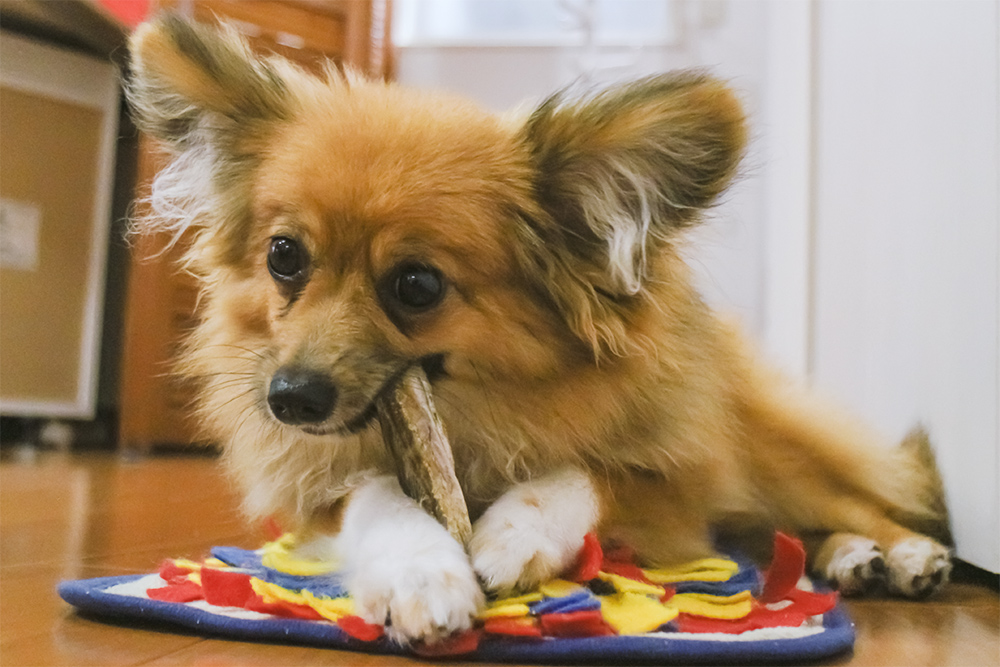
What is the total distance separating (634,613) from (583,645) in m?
0.15

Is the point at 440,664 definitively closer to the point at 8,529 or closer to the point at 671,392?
the point at 671,392

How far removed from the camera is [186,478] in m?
3.53

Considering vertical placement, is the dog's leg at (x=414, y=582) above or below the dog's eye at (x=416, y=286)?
below

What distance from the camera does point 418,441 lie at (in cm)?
138

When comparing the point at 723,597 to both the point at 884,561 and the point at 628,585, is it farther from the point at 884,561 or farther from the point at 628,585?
the point at 884,561

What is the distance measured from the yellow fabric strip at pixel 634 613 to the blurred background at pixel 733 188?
649 mm

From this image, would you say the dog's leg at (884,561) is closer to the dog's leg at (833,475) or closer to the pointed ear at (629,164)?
the dog's leg at (833,475)

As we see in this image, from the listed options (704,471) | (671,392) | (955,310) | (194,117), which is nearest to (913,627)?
(704,471)

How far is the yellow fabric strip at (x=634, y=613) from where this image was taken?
3.81ft

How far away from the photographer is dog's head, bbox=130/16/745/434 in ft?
4.53

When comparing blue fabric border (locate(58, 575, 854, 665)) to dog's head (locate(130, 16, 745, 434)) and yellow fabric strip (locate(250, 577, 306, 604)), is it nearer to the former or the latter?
yellow fabric strip (locate(250, 577, 306, 604))

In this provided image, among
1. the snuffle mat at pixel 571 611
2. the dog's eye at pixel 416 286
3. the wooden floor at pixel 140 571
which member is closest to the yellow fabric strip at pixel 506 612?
the snuffle mat at pixel 571 611

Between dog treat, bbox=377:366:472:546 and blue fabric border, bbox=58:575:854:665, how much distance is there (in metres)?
0.26

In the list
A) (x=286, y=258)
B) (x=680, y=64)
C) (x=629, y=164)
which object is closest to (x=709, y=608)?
(x=629, y=164)
